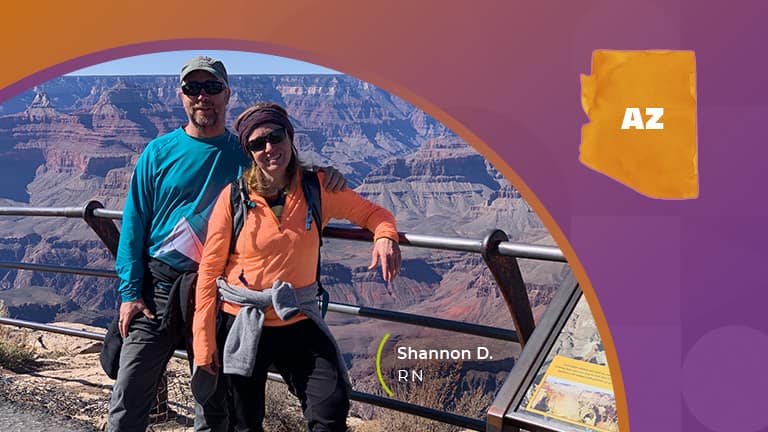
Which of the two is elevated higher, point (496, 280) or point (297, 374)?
point (496, 280)

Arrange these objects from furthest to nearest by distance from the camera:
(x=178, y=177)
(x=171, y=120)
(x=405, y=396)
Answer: (x=171, y=120) → (x=405, y=396) → (x=178, y=177)

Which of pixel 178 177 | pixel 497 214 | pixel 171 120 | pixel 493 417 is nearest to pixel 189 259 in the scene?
pixel 178 177

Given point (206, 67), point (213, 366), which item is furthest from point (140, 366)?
point (206, 67)

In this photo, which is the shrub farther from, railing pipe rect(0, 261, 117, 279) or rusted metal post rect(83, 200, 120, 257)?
rusted metal post rect(83, 200, 120, 257)

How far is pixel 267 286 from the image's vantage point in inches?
104

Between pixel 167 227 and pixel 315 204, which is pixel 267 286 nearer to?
pixel 315 204

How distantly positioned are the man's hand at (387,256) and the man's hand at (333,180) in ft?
0.75

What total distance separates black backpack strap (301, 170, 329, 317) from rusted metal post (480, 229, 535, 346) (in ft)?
1.87

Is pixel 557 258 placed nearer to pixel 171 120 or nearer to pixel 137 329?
pixel 137 329

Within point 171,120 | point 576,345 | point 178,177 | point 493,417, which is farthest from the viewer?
point 171,120

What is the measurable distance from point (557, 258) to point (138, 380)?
1.59 metres

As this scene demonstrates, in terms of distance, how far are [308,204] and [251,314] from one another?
0.41 metres

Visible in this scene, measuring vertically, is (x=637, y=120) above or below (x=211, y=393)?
above

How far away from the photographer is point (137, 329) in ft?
9.97
